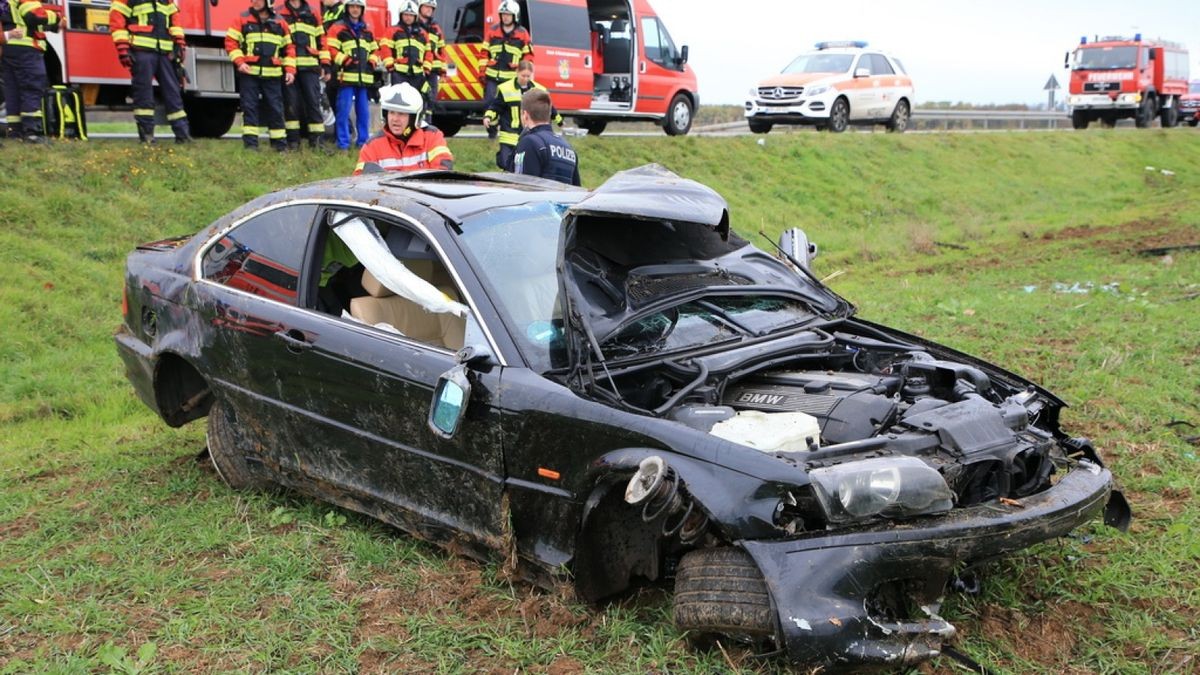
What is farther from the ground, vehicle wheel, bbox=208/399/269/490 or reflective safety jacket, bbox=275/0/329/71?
reflective safety jacket, bbox=275/0/329/71

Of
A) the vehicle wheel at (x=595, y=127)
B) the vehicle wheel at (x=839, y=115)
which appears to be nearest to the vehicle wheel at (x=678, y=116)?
the vehicle wheel at (x=595, y=127)

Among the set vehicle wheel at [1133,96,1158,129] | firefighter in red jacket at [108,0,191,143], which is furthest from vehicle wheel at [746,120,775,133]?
vehicle wheel at [1133,96,1158,129]

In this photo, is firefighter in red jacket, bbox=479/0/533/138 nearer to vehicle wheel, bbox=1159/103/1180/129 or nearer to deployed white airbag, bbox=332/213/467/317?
deployed white airbag, bbox=332/213/467/317

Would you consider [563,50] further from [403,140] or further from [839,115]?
[403,140]

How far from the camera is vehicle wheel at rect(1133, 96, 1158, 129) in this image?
98.8 ft

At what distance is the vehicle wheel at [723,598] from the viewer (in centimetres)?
299

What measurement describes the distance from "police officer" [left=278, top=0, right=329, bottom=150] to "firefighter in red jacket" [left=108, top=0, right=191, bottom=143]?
1165mm

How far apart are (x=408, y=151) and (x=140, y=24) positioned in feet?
17.5

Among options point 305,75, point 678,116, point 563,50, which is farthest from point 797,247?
point 678,116

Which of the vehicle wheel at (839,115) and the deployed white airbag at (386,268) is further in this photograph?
the vehicle wheel at (839,115)

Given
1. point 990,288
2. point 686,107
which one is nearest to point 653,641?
point 990,288

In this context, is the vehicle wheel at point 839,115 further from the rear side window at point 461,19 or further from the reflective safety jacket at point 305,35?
the reflective safety jacket at point 305,35

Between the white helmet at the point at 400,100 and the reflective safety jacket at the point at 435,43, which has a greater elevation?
the reflective safety jacket at the point at 435,43

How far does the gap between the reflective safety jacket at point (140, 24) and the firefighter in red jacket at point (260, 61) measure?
654 mm
